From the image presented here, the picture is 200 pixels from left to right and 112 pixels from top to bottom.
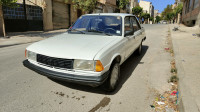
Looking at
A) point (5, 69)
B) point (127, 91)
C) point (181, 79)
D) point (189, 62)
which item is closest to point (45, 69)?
point (127, 91)

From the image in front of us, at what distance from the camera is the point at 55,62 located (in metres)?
2.72

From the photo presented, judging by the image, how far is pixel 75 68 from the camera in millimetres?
2588

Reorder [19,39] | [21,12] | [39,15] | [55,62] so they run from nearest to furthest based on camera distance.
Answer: [55,62], [19,39], [21,12], [39,15]

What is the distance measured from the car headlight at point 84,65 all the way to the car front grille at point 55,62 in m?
0.11

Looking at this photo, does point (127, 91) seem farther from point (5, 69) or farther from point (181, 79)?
point (5, 69)

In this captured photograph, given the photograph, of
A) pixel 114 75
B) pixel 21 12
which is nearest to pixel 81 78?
pixel 114 75

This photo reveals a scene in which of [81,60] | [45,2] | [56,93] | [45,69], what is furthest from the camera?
[45,2]

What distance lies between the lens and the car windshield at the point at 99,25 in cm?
369

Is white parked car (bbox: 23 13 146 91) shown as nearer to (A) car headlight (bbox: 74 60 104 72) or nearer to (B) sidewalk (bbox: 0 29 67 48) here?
(A) car headlight (bbox: 74 60 104 72)

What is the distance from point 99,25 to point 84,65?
168 centimetres

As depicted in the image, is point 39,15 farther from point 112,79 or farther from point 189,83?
point 189,83

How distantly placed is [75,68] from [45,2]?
16.7 metres

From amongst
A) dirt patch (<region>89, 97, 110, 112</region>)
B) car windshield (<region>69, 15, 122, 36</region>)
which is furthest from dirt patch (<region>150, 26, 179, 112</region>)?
car windshield (<region>69, 15, 122, 36</region>)

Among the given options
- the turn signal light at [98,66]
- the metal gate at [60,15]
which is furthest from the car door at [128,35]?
the metal gate at [60,15]
